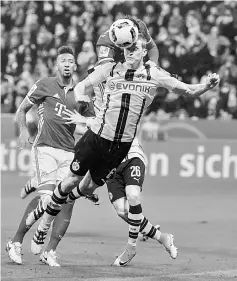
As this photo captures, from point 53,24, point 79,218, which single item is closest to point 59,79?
point 79,218

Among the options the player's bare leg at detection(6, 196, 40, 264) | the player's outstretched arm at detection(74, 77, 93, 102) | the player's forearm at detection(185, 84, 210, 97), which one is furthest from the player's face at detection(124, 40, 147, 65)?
the player's bare leg at detection(6, 196, 40, 264)

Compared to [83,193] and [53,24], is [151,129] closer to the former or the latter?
[53,24]

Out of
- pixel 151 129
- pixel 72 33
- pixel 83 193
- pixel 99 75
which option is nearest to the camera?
pixel 99 75

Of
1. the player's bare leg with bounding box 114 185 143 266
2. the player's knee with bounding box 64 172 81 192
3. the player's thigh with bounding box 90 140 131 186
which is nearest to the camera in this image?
the player's thigh with bounding box 90 140 131 186

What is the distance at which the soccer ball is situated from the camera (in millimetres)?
7352

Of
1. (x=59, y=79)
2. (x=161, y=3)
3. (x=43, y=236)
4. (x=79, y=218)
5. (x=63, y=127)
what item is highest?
(x=161, y=3)

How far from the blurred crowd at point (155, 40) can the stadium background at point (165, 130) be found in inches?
1.0

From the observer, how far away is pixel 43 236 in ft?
27.7

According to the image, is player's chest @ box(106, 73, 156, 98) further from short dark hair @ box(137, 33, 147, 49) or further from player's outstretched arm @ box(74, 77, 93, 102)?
short dark hair @ box(137, 33, 147, 49)

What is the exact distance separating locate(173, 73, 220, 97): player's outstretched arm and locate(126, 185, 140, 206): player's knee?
4.53ft

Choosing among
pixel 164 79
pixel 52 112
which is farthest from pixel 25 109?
pixel 164 79

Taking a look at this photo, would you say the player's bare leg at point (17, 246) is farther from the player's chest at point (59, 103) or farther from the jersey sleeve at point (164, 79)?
the jersey sleeve at point (164, 79)

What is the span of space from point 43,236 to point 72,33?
11830 millimetres

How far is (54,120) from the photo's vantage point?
9117mm
